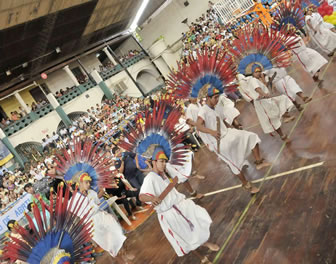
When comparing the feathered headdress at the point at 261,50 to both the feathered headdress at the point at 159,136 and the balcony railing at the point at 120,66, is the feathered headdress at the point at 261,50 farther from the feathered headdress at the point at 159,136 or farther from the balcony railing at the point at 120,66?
the balcony railing at the point at 120,66

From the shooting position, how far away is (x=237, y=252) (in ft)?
10.2

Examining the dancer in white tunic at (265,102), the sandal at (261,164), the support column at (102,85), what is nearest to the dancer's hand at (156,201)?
the sandal at (261,164)

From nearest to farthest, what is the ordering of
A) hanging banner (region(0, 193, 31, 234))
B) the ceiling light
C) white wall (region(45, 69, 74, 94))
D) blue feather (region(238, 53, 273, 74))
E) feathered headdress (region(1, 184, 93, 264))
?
feathered headdress (region(1, 184, 93, 264))
blue feather (region(238, 53, 273, 74))
hanging banner (region(0, 193, 31, 234))
white wall (region(45, 69, 74, 94))
the ceiling light

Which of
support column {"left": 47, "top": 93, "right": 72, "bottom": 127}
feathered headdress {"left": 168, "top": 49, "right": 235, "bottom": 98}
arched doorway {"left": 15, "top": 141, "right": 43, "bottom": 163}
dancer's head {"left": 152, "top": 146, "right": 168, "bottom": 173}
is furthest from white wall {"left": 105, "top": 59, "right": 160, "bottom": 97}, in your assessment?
dancer's head {"left": 152, "top": 146, "right": 168, "bottom": 173}

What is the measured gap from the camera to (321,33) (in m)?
7.09

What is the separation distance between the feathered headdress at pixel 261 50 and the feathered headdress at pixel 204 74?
90 cm

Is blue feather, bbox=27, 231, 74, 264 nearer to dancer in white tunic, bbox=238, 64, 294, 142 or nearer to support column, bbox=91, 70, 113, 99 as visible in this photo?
dancer in white tunic, bbox=238, 64, 294, 142

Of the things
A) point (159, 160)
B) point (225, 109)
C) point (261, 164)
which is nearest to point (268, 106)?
point (225, 109)

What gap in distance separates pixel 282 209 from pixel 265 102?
2437mm

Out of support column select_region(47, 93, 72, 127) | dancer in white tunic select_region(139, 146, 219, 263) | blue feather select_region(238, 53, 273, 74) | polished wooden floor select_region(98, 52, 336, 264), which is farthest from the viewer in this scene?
support column select_region(47, 93, 72, 127)

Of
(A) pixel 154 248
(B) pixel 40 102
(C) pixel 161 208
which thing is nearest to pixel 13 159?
(B) pixel 40 102

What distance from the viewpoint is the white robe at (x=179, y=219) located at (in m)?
3.04

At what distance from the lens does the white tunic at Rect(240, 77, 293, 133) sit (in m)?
5.04

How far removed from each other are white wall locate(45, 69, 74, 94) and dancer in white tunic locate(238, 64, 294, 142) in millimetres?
19569
